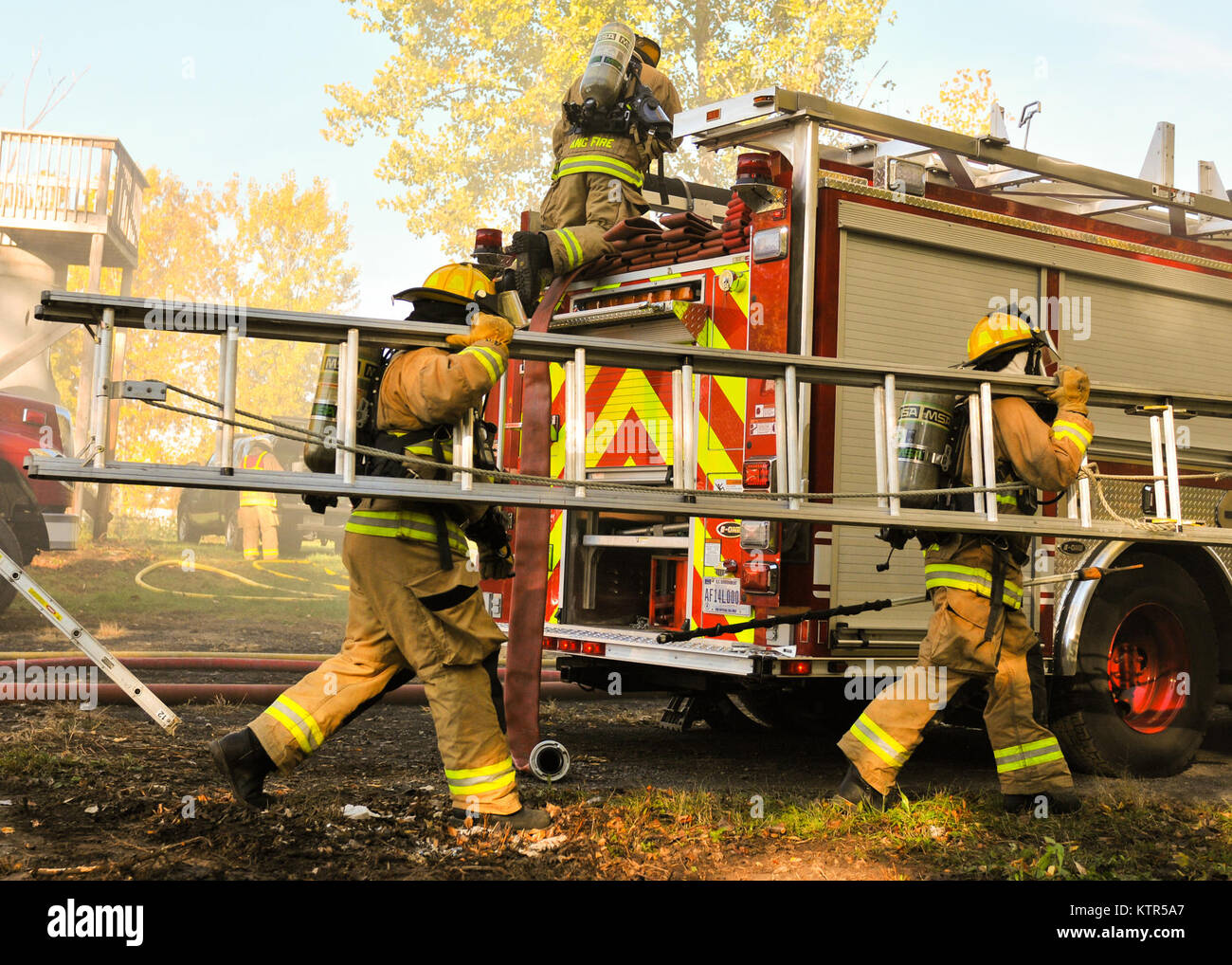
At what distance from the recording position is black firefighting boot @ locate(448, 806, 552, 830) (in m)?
3.60

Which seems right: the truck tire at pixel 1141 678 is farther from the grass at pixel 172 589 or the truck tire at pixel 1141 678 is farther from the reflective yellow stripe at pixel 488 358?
the grass at pixel 172 589

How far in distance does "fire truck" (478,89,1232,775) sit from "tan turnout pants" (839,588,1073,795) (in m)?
0.51

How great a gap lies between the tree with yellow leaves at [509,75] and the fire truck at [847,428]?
14147mm

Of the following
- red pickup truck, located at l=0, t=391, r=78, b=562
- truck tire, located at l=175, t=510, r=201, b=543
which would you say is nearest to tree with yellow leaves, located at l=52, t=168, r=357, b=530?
truck tire, located at l=175, t=510, r=201, b=543

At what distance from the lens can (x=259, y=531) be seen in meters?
17.2

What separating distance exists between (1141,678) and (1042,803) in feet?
5.49

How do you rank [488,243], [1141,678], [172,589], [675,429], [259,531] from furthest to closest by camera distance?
[259,531], [172,589], [488,243], [1141,678], [675,429]

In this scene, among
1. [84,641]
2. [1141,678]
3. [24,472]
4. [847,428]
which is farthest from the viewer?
[24,472]

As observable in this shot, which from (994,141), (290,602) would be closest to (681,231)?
(994,141)

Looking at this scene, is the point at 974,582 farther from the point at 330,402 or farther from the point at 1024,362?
the point at 330,402

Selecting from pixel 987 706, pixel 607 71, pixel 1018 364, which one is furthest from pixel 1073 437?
pixel 607 71

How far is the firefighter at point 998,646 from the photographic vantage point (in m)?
3.90

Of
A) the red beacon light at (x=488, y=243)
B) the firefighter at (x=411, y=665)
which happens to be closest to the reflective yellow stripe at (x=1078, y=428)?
the firefighter at (x=411, y=665)

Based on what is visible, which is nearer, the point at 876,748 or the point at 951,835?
the point at 951,835
